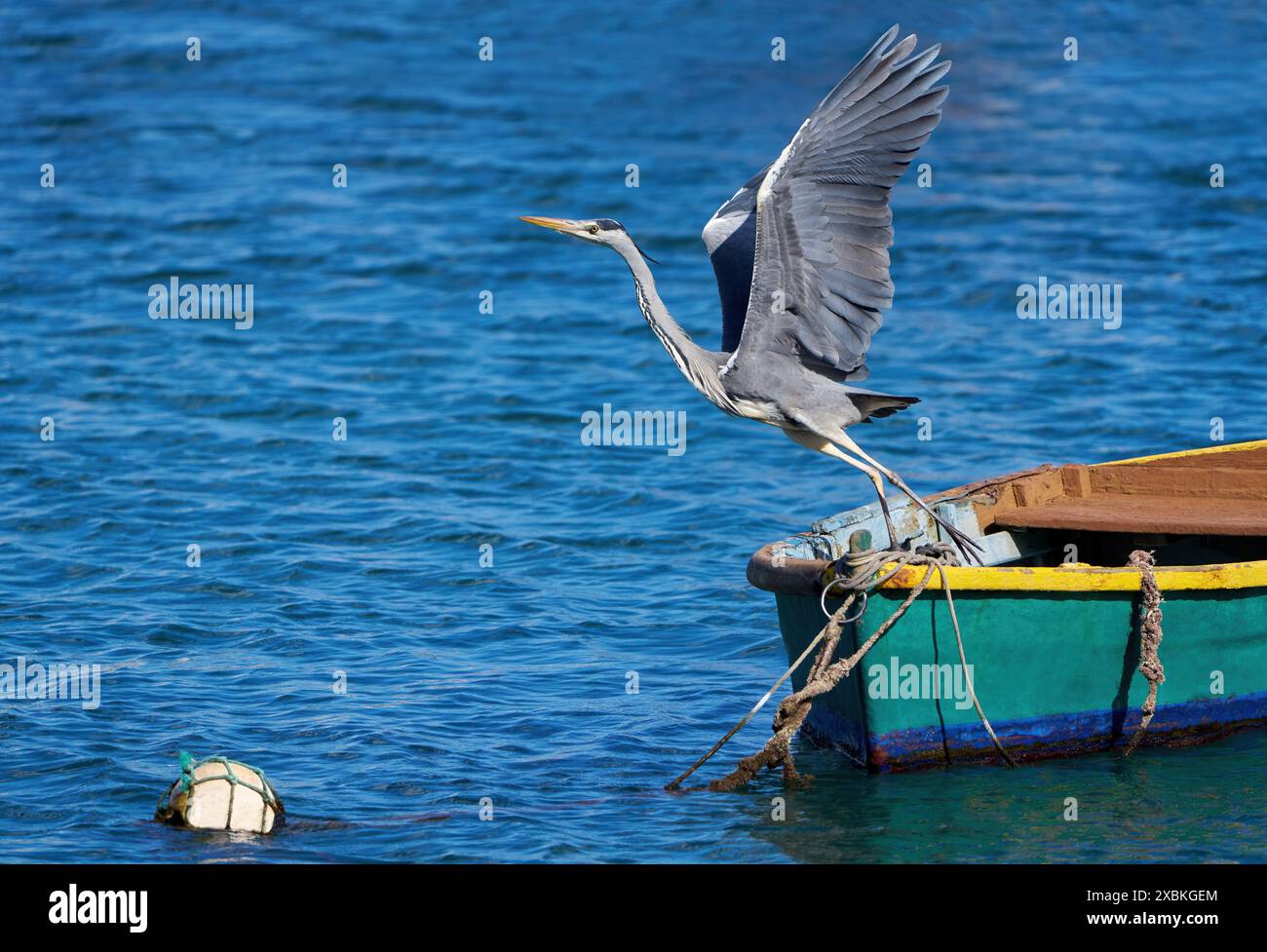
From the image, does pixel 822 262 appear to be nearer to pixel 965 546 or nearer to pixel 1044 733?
pixel 965 546

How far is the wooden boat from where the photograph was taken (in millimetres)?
8617

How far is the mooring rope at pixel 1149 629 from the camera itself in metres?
8.73

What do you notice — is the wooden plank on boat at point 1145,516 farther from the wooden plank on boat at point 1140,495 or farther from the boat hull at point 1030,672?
the boat hull at point 1030,672

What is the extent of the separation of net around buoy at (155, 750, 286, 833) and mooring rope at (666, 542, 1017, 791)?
2.08 meters

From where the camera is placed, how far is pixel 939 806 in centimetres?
864

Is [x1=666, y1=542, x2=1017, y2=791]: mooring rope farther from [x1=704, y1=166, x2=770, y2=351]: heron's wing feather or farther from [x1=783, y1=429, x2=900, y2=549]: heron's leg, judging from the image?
[x1=704, y1=166, x2=770, y2=351]: heron's wing feather

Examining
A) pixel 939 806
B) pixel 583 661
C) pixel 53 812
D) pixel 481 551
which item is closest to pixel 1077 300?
pixel 481 551

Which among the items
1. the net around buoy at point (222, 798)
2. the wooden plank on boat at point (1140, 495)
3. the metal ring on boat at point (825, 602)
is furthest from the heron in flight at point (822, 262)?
the net around buoy at point (222, 798)

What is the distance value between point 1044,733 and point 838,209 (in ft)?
9.75

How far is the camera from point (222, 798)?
26.8 ft

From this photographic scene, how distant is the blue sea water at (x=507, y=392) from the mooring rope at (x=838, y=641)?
0.35 metres

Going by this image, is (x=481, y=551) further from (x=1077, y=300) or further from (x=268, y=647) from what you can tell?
(x=1077, y=300)

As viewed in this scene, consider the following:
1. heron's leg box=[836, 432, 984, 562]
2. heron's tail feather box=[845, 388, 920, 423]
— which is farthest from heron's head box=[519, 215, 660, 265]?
heron's leg box=[836, 432, 984, 562]

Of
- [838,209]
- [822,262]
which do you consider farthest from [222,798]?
[838,209]
